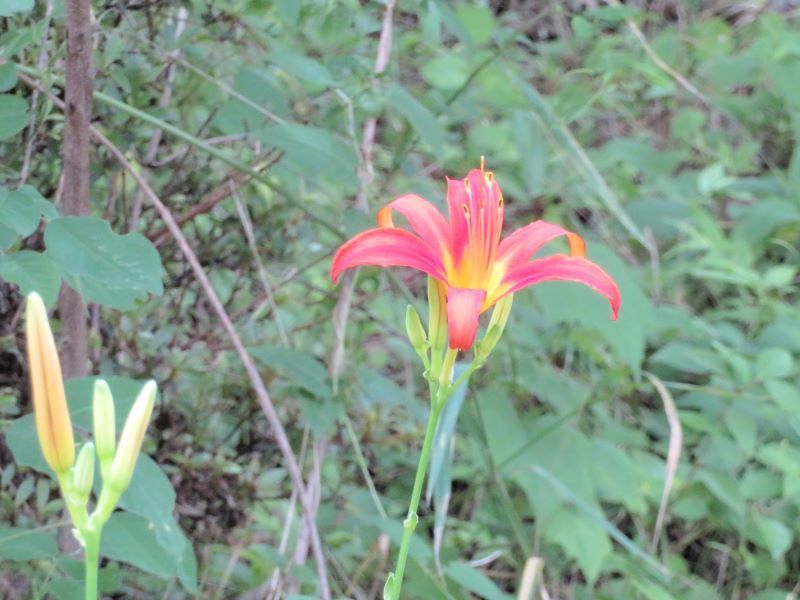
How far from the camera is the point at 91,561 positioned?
2.19 feet

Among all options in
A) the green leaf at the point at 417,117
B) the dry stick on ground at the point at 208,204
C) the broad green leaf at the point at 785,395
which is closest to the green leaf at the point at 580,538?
the broad green leaf at the point at 785,395

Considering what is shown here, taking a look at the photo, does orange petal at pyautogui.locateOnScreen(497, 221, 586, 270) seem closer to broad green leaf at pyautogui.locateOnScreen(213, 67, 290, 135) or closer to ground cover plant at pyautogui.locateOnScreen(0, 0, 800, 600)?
ground cover plant at pyautogui.locateOnScreen(0, 0, 800, 600)

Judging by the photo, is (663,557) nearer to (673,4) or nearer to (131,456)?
(131,456)

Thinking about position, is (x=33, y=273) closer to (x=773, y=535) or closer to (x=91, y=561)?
(x=91, y=561)

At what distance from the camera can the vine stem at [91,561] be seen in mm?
665

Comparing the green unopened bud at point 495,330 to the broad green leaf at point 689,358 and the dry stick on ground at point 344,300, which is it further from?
the broad green leaf at point 689,358

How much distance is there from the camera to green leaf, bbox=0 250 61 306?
0.93 m

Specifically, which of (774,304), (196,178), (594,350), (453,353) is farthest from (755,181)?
(453,353)

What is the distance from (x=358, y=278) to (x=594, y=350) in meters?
0.54

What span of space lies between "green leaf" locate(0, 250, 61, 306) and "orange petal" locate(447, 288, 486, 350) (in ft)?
1.26

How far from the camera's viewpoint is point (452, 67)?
8.49 ft

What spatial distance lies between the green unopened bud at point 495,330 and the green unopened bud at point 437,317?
0.03m

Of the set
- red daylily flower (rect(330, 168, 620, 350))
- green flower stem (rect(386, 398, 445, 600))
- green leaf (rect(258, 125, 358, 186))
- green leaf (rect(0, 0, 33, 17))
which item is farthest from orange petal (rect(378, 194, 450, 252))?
green leaf (rect(258, 125, 358, 186))

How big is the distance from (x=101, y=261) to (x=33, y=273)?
0.07 metres
